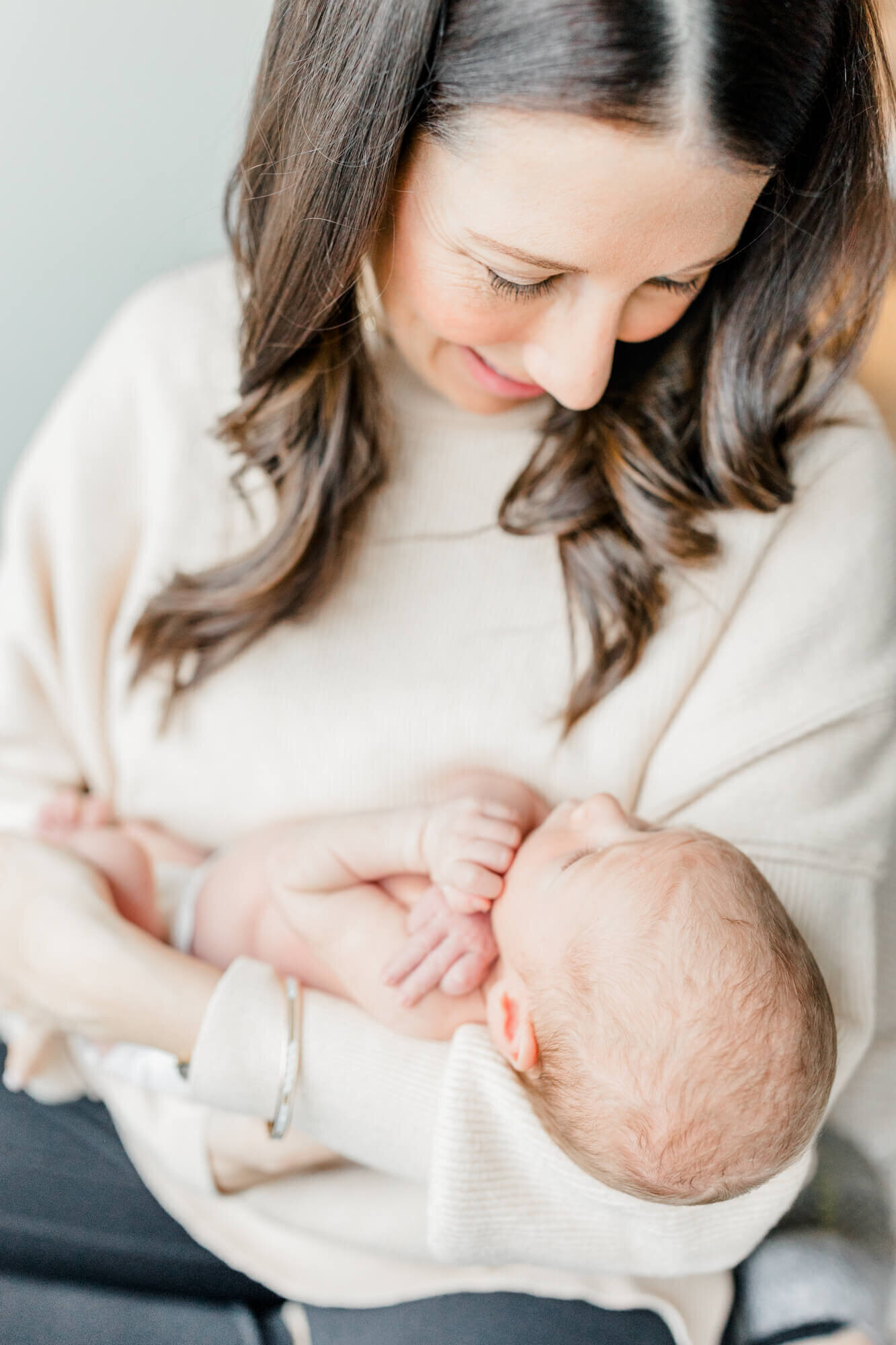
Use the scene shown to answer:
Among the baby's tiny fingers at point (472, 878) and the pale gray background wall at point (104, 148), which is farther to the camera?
the pale gray background wall at point (104, 148)

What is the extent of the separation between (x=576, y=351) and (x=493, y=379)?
0.22m

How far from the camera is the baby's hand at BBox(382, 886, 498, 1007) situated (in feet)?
3.75

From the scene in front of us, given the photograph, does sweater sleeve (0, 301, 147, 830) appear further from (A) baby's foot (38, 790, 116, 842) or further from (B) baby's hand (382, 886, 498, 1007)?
(B) baby's hand (382, 886, 498, 1007)

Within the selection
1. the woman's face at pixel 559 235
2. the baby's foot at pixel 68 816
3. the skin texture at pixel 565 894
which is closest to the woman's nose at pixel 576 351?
the woman's face at pixel 559 235

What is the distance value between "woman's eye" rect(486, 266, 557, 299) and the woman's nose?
1.0 inches

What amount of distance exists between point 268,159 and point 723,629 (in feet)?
2.27

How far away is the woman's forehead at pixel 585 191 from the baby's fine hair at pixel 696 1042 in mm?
533

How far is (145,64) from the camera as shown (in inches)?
53.9

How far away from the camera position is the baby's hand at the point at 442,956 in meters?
1.14

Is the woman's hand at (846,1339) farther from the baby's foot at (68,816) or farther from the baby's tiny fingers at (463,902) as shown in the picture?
the baby's foot at (68,816)

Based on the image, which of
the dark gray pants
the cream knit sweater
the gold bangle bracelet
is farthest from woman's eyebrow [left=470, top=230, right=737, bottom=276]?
the dark gray pants

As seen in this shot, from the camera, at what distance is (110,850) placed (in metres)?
1.34

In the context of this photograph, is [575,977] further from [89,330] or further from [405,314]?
[89,330]

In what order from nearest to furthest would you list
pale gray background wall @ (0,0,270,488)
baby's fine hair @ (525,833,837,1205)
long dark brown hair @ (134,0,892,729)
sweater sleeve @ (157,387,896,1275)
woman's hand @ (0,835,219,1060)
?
long dark brown hair @ (134,0,892,729) < baby's fine hair @ (525,833,837,1205) < sweater sleeve @ (157,387,896,1275) < woman's hand @ (0,835,219,1060) < pale gray background wall @ (0,0,270,488)
